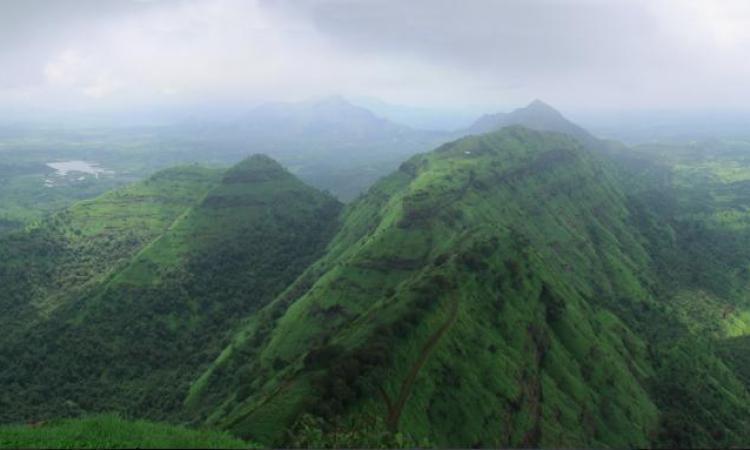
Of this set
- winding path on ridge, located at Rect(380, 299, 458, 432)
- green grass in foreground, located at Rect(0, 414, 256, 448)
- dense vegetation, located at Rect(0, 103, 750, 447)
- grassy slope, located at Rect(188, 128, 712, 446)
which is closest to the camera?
green grass in foreground, located at Rect(0, 414, 256, 448)

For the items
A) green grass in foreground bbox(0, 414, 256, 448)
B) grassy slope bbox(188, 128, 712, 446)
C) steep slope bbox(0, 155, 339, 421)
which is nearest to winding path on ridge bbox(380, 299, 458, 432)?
grassy slope bbox(188, 128, 712, 446)

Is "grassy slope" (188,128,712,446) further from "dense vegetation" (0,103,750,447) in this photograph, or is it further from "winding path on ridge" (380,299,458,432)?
"dense vegetation" (0,103,750,447)

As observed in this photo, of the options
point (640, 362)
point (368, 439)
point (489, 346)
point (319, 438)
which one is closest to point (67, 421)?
point (319, 438)

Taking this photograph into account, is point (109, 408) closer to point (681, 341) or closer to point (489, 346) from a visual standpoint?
point (489, 346)

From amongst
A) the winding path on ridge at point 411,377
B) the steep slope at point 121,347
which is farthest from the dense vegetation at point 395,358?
the steep slope at point 121,347

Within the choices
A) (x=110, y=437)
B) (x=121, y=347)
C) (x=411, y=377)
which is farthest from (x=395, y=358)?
(x=121, y=347)

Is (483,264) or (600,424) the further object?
(483,264)

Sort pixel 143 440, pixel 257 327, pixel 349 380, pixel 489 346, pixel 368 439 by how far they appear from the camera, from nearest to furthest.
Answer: pixel 143 440
pixel 368 439
pixel 349 380
pixel 489 346
pixel 257 327
